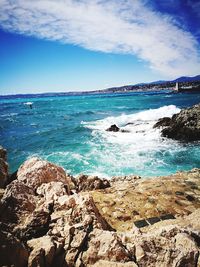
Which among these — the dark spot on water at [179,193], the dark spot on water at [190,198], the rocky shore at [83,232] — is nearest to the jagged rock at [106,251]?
the rocky shore at [83,232]

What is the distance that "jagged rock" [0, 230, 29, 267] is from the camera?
3.16 metres

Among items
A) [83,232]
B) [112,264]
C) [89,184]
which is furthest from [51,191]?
[89,184]

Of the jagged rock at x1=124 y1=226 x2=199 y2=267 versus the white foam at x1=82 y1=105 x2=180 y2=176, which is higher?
the jagged rock at x1=124 y1=226 x2=199 y2=267

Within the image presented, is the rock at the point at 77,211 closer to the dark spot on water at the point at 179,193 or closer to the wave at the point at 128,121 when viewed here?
the dark spot on water at the point at 179,193

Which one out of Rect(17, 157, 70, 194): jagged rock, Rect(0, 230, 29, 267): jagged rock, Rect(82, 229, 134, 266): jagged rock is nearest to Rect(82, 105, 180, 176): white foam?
Rect(17, 157, 70, 194): jagged rock

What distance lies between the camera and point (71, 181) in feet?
28.0

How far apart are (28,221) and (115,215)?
279 centimetres

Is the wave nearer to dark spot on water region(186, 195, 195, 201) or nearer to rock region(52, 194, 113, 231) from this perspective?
dark spot on water region(186, 195, 195, 201)

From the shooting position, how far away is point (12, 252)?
127 inches

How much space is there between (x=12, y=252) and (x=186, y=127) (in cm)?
1948

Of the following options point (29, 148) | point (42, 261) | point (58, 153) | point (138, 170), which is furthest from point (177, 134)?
point (42, 261)

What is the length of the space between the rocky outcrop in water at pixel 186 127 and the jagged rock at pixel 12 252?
Result: 18.8 metres

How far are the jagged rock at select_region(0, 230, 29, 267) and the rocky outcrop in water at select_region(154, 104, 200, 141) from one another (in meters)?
18.8

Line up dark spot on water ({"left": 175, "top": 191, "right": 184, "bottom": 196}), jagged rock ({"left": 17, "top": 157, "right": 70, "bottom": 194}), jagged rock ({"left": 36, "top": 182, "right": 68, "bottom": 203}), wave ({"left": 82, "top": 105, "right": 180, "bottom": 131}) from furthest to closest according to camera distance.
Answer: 1. wave ({"left": 82, "top": 105, "right": 180, "bottom": 131})
2. dark spot on water ({"left": 175, "top": 191, "right": 184, "bottom": 196})
3. jagged rock ({"left": 17, "top": 157, "right": 70, "bottom": 194})
4. jagged rock ({"left": 36, "top": 182, "right": 68, "bottom": 203})
